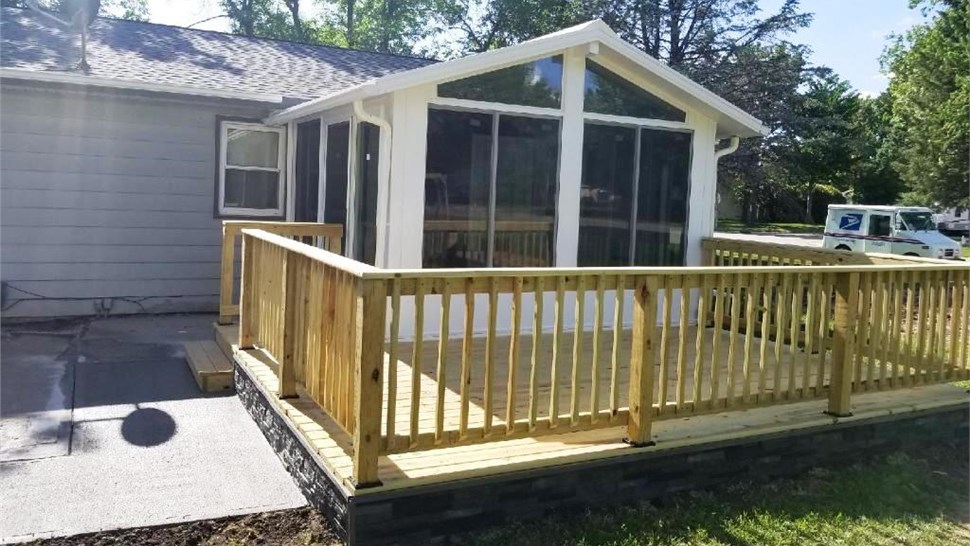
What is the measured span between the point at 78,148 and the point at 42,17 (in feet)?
8.15

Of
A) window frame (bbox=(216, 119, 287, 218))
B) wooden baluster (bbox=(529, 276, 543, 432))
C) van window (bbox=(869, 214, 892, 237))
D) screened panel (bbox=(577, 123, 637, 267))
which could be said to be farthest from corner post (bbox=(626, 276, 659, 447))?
van window (bbox=(869, 214, 892, 237))

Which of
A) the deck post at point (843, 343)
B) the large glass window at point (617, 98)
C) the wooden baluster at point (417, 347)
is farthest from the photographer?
the large glass window at point (617, 98)

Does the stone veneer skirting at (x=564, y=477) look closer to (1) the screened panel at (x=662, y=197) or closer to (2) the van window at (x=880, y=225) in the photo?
(1) the screened panel at (x=662, y=197)

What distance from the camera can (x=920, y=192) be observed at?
27203 mm

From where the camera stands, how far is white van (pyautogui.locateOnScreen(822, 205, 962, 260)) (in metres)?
16.6

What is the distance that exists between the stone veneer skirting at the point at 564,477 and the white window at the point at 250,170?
12.7ft

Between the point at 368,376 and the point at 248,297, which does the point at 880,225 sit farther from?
the point at 368,376

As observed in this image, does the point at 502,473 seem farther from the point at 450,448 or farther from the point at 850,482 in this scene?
the point at 850,482

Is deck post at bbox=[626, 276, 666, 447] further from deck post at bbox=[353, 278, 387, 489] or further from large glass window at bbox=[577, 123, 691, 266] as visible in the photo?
large glass window at bbox=[577, 123, 691, 266]

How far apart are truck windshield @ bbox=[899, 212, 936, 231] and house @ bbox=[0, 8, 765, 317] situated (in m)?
11.4

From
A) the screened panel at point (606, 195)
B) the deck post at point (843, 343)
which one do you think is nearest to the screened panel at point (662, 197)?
the screened panel at point (606, 195)

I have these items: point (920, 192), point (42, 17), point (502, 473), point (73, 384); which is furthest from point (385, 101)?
point (920, 192)

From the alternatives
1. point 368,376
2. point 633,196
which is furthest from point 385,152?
point 368,376

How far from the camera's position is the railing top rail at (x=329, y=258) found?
315 centimetres
